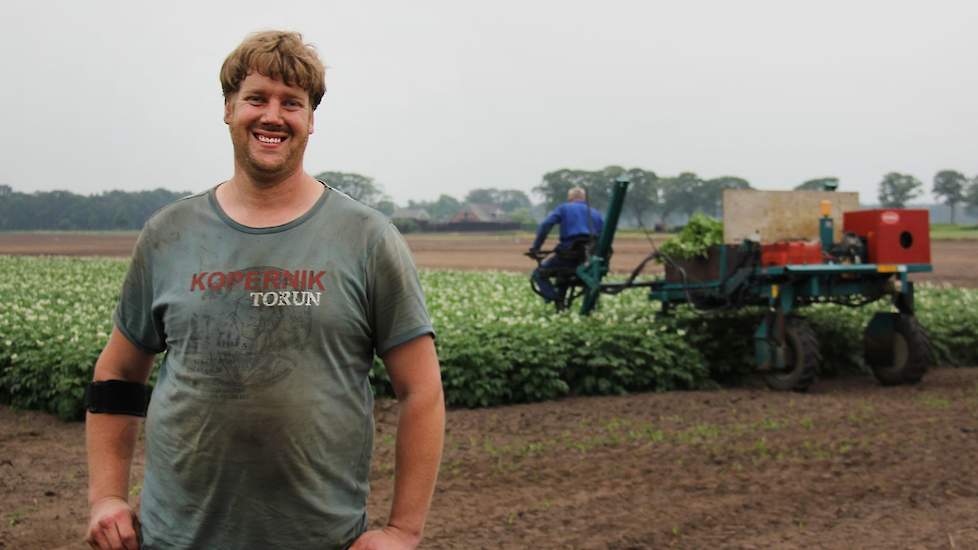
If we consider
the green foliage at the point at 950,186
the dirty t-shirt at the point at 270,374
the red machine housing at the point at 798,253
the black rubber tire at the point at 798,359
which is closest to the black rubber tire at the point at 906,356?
the black rubber tire at the point at 798,359

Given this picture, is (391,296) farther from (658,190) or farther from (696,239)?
(658,190)

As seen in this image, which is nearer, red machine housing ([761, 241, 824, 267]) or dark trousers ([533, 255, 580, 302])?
red machine housing ([761, 241, 824, 267])

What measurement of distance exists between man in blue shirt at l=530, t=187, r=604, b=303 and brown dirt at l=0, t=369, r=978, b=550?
3508 mm

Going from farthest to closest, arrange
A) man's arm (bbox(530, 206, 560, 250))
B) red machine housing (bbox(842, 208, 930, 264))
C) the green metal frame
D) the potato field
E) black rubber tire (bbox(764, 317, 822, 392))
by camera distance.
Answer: man's arm (bbox(530, 206, 560, 250)) < red machine housing (bbox(842, 208, 930, 264)) < the green metal frame < black rubber tire (bbox(764, 317, 822, 392)) < the potato field

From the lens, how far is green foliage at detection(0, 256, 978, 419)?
944 cm

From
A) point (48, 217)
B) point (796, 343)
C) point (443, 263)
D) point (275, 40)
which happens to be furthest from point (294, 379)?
point (48, 217)

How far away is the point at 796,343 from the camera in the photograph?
10492 mm

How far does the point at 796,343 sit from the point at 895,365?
1353mm

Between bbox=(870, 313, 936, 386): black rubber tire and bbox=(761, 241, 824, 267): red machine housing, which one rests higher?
bbox=(761, 241, 824, 267): red machine housing

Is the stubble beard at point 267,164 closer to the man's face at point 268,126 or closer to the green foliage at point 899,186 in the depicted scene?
the man's face at point 268,126

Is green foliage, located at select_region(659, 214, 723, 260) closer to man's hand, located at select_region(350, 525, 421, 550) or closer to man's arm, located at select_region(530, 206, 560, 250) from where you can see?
man's arm, located at select_region(530, 206, 560, 250)

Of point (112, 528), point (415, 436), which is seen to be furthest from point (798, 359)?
point (112, 528)

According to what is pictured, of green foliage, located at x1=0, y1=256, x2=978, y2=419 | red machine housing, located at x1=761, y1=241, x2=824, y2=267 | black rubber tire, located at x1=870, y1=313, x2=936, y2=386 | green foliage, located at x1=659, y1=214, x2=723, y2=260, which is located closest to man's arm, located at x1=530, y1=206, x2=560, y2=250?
green foliage, located at x1=0, y1=256, x2=978, y2=419

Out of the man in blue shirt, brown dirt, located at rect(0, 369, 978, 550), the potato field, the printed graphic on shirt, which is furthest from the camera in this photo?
the man in blue shirt
